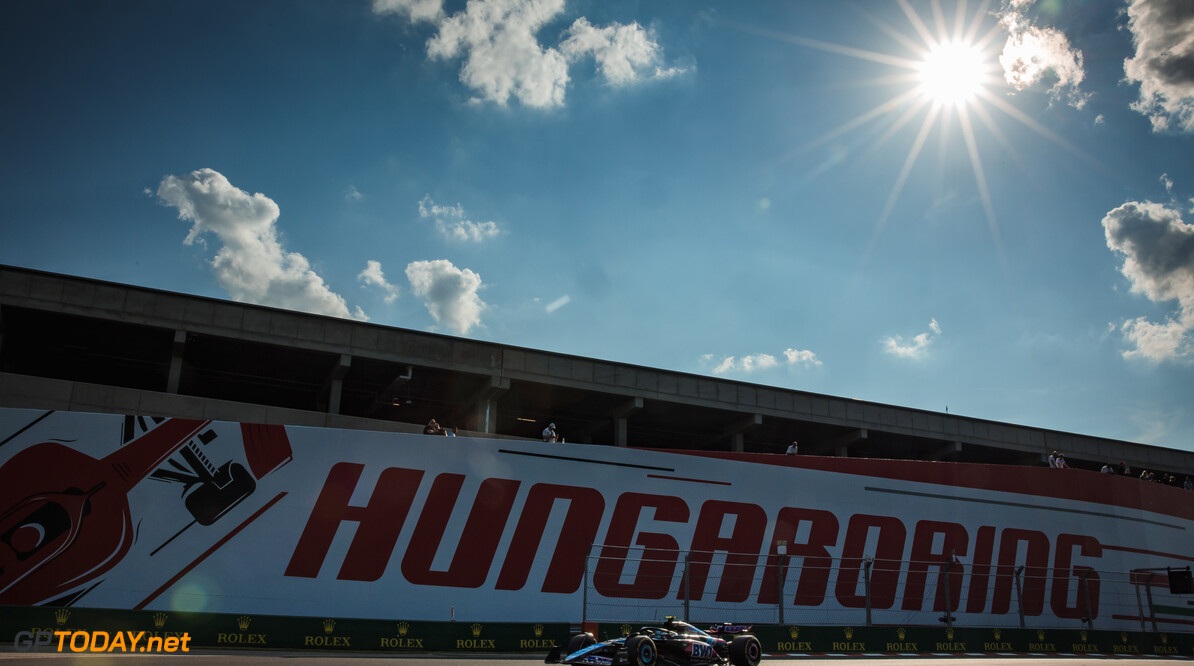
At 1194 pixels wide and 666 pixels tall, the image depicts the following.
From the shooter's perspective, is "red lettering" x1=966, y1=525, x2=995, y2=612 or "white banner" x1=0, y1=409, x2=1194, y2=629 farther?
"red lettering" x1=966, y1=525, x2=995, y2=612

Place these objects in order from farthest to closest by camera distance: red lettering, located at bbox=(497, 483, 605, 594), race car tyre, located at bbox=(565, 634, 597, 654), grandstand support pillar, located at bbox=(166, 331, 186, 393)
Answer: grandstand support pillar, located at bbox=(166, 331, 186, 393) → red lettering, located at bbox=(497, 483, 605, 594) → race car tyre, located at bbox=(565, 634, 597, 654)

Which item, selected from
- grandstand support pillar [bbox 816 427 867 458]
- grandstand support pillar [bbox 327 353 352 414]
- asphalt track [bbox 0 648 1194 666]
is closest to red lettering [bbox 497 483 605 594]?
asphalt track [bbox 0 648 1194 666]

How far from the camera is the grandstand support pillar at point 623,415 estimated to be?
24.4 meters

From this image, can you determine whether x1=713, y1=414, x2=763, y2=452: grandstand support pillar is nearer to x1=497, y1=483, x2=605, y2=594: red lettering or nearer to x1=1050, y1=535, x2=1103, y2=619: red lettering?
x1=1050, y1=535, x2=1103, y2=619: red lettering

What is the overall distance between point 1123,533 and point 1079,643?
22.7 feet

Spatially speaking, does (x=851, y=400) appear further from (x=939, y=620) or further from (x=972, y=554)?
(x=939, y=620)

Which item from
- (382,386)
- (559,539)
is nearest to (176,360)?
(382,386)

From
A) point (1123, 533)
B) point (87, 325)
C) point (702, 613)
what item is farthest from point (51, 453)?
point (1123, 533)

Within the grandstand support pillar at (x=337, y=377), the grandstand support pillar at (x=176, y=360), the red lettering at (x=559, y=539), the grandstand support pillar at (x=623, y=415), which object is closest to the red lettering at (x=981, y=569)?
the grandstand support pillar at (x=623, y=415)

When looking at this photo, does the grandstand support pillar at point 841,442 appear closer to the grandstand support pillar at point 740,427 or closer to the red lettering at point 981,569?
the grandstand support pillar at point 740,427

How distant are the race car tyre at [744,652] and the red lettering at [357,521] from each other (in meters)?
7.85

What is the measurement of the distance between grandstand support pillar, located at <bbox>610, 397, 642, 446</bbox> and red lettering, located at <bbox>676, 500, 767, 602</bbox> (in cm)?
588

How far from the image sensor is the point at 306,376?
24.5 metres

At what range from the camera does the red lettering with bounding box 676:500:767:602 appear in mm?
18312
